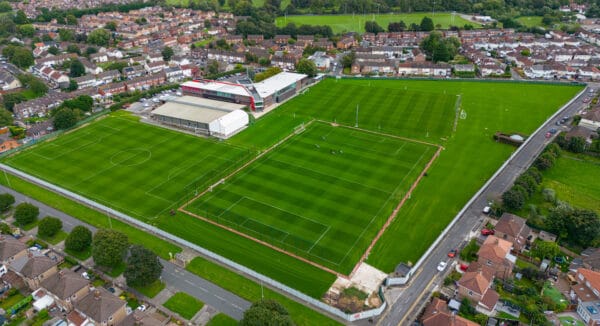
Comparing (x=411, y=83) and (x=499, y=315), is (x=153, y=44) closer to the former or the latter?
(x=411, y=83)

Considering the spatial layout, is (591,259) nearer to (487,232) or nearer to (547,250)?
(547,250)

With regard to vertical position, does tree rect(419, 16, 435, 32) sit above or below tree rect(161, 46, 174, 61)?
above

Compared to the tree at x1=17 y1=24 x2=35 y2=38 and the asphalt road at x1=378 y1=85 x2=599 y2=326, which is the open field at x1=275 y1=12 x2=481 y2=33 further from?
the asphalt road at x1=378 y1=85 x2=599 y2=326

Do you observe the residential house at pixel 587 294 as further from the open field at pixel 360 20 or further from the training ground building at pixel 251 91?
the open field at pixel 360 20

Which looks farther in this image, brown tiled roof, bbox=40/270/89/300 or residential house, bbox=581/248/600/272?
residential house, bbox=581/248/600/272

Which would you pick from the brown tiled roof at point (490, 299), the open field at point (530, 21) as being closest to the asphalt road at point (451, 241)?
the brown tiled roof at point (490, 299)

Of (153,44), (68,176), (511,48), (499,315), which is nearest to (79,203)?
(68,176)

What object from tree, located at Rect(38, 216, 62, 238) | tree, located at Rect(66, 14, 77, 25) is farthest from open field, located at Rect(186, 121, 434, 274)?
tree, located at Rect(66, 14, 77, 25)
